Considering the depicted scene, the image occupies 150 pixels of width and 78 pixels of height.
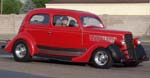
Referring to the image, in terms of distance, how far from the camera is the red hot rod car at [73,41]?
16141mm

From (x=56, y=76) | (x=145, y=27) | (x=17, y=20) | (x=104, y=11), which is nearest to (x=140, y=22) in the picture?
(x=145, y=27)

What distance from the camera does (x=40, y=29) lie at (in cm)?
1758

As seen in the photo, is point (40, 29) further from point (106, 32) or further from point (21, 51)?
point (106, 32)

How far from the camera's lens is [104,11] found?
252 feet

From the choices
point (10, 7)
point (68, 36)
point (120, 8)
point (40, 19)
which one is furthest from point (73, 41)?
point (10, 7)

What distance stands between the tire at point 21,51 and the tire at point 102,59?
2420mm

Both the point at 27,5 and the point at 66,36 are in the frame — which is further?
the point at 27,5

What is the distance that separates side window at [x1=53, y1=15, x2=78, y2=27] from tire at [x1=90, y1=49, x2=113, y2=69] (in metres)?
1.24

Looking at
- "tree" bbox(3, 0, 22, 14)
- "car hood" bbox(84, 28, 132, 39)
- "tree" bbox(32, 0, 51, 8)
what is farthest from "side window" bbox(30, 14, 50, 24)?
"tree" bbox(32, 0, 51, 8)

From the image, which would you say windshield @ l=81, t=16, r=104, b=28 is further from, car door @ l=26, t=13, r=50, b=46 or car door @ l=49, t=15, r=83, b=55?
car door @ l=26, t=13, r=50, b=46

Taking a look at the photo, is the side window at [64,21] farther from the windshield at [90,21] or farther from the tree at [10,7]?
the tree at [10,7]

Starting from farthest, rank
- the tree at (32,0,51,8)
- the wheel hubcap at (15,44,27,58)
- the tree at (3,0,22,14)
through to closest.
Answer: the tree at (32,0,51,8) < the tree at (3,0,22,14) < the wheel hubcap at (15,44,27,58)

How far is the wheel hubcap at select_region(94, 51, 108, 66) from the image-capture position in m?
16.0

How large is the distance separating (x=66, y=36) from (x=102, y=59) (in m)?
1.49
